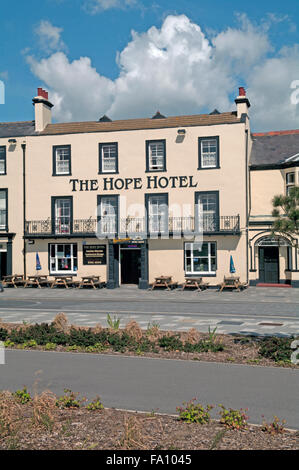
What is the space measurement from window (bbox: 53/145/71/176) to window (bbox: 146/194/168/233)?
5.59 m

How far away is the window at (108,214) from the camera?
31219mm

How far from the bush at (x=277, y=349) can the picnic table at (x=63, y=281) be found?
21046 mm

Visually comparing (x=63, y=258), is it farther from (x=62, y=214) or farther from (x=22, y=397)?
(x=22, y=397)

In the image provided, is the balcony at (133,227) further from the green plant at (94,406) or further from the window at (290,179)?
the green plant at (94,406)

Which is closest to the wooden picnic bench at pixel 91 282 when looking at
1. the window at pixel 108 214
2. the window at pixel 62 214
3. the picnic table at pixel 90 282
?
the picnic table at pixel 90 282

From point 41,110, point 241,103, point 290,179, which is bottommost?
point 290,179

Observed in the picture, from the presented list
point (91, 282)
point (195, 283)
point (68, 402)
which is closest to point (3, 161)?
point (91, 282)

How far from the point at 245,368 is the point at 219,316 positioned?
7.29m

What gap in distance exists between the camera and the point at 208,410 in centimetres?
688

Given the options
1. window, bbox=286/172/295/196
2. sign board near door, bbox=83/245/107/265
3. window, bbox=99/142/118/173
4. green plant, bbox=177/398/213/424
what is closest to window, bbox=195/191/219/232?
window, bbox=286/172/295/196

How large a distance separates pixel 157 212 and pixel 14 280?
32.2 feet

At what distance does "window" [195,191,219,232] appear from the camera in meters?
30.0

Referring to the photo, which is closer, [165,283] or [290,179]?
[165,283]

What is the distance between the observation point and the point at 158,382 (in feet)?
29.2
